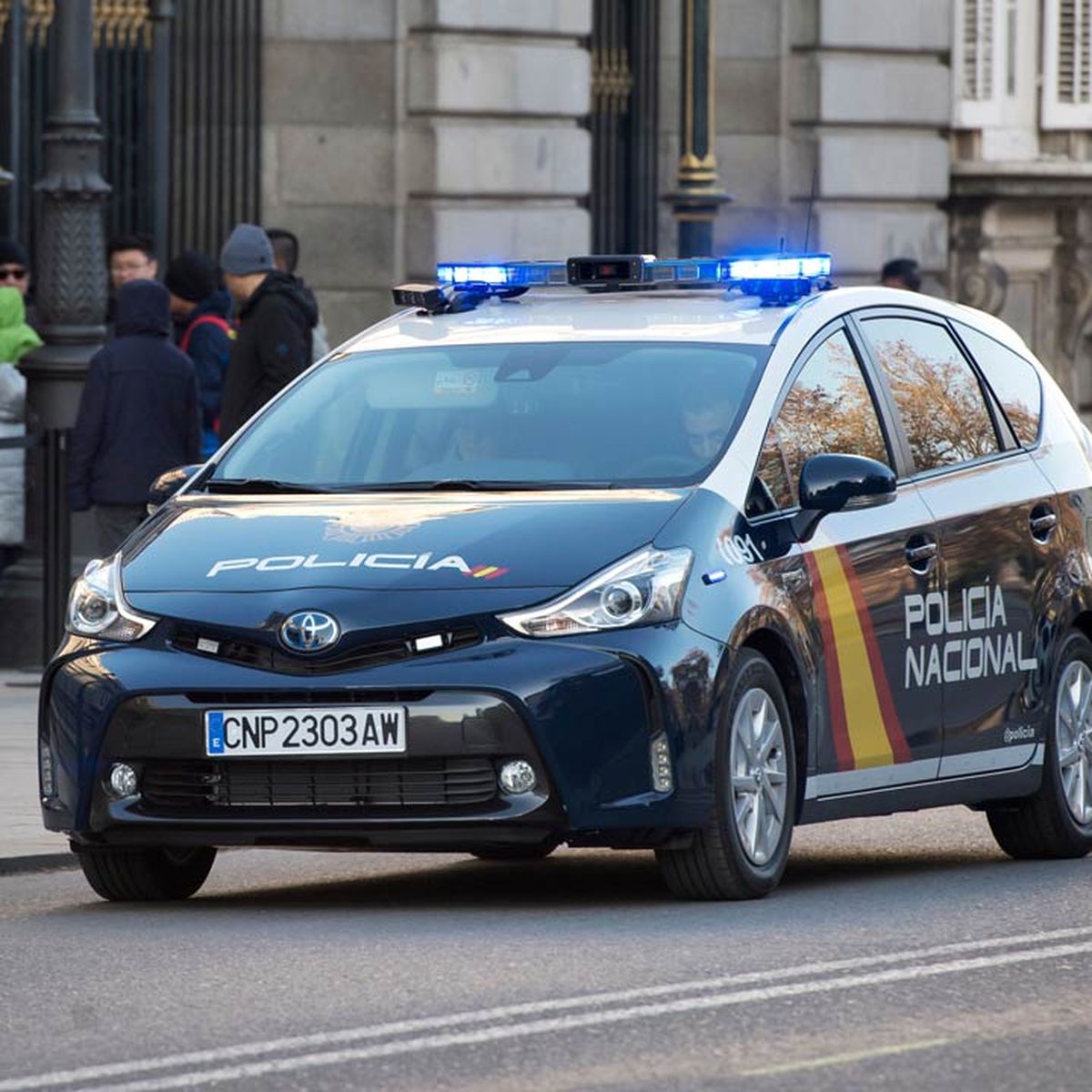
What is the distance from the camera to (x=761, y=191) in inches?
969

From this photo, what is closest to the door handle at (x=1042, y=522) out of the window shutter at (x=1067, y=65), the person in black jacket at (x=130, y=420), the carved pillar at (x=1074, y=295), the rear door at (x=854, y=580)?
the rear door at (x=854, y=580)

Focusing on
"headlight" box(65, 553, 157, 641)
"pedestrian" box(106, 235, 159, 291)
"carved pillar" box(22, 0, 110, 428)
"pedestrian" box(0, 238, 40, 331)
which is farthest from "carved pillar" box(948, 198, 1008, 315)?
"headlight" box(65, 553, 157, 641)

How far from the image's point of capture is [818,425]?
10.3m

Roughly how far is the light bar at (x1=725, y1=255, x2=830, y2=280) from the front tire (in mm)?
1461

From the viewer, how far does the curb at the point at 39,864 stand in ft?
35.9

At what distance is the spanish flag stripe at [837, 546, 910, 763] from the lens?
Answer: 10047mm

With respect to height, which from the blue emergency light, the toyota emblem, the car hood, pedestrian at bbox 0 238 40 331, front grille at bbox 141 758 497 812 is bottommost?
front grille at bbox 141 758 497 812

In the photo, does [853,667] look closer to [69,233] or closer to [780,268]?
[780,268]

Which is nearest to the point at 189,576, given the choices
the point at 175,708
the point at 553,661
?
the point at 175,708

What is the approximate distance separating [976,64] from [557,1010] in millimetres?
19027

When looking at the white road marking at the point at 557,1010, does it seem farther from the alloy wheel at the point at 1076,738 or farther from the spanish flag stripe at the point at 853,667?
the alloy wheel at the point at 1076,738

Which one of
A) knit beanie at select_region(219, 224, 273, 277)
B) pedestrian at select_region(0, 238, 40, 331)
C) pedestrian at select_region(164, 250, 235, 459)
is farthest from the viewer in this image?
pedestrian at select_region(0, 238, 40, 331)

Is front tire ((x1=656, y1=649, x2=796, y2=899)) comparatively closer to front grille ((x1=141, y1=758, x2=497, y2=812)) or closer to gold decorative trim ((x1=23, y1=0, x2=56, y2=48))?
front grille ((x1=141, y1=758, x2=497, y2=812))

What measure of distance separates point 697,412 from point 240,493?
1217 millimetres
